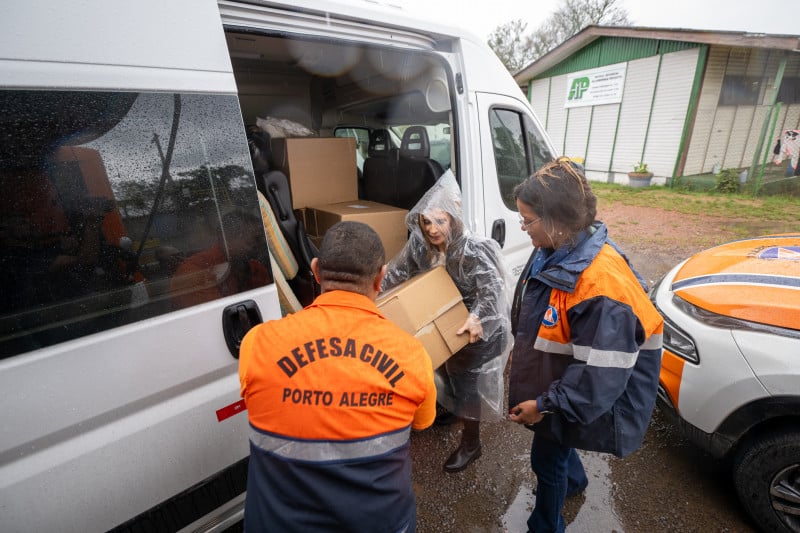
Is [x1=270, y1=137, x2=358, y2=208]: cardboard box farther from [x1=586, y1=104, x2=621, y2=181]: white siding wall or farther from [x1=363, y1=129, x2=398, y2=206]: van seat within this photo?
[x1=586, y1=104, x2=621, y2=181]: white siding wall

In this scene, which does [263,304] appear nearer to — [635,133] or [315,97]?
[315,97]

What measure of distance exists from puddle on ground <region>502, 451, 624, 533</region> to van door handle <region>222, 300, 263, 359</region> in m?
1.64

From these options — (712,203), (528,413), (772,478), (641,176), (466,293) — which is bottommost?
(712,203)

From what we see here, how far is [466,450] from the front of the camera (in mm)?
2295

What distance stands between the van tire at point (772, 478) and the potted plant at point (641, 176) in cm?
1140

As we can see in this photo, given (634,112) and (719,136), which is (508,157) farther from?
(719,136)

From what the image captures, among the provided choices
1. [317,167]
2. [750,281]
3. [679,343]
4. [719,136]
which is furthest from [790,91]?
[317,167]

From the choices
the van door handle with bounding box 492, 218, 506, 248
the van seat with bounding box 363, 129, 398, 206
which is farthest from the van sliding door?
the van seat with bounding box 363, 129, 398, 206

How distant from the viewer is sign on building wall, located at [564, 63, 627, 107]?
37.9 feet

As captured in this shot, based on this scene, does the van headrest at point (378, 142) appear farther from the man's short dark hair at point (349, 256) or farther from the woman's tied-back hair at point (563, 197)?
the man's short dark hair at point (349, 256)

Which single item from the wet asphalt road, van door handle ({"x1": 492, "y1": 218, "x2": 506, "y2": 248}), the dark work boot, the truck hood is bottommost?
the wet asphalt road

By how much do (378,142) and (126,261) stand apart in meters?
3.11

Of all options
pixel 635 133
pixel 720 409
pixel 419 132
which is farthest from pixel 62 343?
pixel 635 133

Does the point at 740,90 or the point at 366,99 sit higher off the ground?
the point at 740,90
